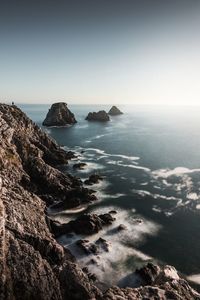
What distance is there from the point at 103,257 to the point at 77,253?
4.20 m

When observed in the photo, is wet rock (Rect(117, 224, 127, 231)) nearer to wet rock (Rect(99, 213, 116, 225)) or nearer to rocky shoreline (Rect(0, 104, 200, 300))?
wet rock (Rect(99, 213, 116, 225))

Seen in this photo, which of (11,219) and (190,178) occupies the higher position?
(11,219)

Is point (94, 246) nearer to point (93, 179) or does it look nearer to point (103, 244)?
point (103, 244)

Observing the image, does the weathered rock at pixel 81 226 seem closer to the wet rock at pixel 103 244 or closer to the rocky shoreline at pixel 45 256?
the rocky shoreline at pixel 45 256

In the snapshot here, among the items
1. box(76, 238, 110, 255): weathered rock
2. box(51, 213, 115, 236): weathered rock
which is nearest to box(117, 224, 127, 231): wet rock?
box(51, 213, 115, 236): weathered rock

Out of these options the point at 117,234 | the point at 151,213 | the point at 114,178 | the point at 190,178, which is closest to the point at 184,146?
the point at 190,178

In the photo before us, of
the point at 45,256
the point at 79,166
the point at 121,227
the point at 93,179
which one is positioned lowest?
the point at 121,227

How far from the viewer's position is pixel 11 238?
108 ft

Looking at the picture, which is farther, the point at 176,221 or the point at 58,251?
the point at 176,221

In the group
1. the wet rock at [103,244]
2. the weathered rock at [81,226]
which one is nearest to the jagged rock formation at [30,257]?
the weathered rock at [81,226]

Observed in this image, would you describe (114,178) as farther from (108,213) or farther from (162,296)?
(162,296)

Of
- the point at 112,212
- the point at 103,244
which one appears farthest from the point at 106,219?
the point at 103,244

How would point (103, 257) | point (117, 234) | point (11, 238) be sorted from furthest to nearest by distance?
1. point (117, 234)
2. point (103, 257)
3. point (11, 238)

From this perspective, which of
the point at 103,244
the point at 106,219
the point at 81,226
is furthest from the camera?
the point at 106,219
